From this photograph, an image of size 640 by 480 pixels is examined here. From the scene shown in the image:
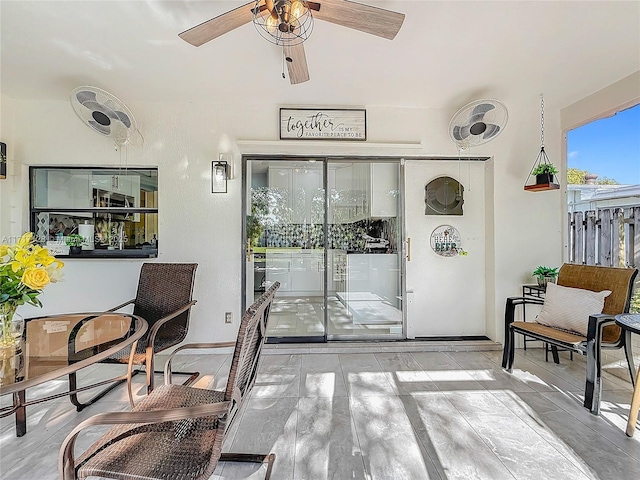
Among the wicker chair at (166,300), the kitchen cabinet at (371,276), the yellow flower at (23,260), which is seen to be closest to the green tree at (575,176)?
the kitchen cabinet at (371,276)

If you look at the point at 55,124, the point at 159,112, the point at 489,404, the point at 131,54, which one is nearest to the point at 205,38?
the point at 131,54

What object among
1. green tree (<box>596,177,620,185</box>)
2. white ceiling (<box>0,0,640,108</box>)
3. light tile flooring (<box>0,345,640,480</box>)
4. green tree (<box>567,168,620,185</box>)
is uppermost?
white ceiling (<box>0,0,640,108</box>)

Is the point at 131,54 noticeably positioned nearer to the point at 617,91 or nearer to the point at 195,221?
the point at 195,221

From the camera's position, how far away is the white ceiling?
→ 6.75 feet

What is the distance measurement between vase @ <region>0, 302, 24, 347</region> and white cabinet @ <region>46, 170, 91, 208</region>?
2299mm

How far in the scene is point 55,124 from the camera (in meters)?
3.34

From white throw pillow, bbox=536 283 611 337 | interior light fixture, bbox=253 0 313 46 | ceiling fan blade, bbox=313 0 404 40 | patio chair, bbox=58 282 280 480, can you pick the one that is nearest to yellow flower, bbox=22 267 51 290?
patio chair, bbox=58 282 280 480

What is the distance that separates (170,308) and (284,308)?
1394mm

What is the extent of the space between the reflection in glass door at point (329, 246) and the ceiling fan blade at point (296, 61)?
144 centimetres

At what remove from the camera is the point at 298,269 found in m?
3.79

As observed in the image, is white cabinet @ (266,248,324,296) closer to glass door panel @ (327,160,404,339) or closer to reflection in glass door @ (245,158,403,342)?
reflection in glass door @ (245,158,403,342)

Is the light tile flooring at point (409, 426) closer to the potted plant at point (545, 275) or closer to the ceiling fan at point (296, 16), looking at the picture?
the potted plant at point (545, 275)

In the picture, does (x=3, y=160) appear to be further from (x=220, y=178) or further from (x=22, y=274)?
(x=22, y=274)

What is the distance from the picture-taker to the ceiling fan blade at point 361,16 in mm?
1608
